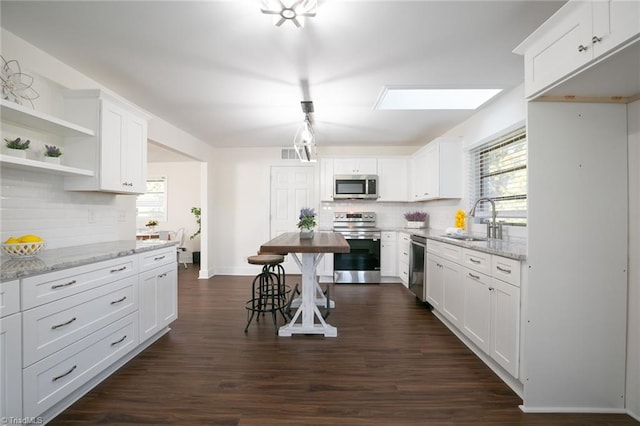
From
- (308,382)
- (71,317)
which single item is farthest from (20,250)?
(308,382)

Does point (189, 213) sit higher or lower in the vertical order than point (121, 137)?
lower

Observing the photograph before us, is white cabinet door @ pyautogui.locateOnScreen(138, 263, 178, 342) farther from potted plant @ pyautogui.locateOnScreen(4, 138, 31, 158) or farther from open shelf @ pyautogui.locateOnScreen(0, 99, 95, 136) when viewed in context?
open shelf @ pyautogui.locateOnScreen(0, 99, 95, 136)

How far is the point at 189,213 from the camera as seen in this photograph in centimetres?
712

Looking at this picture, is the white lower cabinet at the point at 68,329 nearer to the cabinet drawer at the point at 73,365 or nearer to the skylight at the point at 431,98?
the cabinet drawer at the point at 73,365

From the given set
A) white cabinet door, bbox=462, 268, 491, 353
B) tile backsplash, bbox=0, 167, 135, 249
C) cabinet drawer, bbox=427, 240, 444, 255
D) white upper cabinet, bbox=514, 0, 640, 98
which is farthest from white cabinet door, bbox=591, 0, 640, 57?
tile backsplash, bbox=0, 167, 135, 249

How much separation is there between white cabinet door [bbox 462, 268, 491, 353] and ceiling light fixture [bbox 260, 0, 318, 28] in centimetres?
220

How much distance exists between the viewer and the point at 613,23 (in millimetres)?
1220

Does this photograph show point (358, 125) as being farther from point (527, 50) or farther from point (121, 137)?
point (121, 137)

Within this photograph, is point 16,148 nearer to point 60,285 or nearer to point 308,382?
point 60,285

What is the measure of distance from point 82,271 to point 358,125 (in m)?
3.48

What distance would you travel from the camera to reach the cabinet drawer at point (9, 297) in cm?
134

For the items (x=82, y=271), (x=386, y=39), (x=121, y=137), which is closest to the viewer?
(x=82, y=271)

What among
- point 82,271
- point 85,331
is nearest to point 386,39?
point 82,271

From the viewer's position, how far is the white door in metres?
5.45
